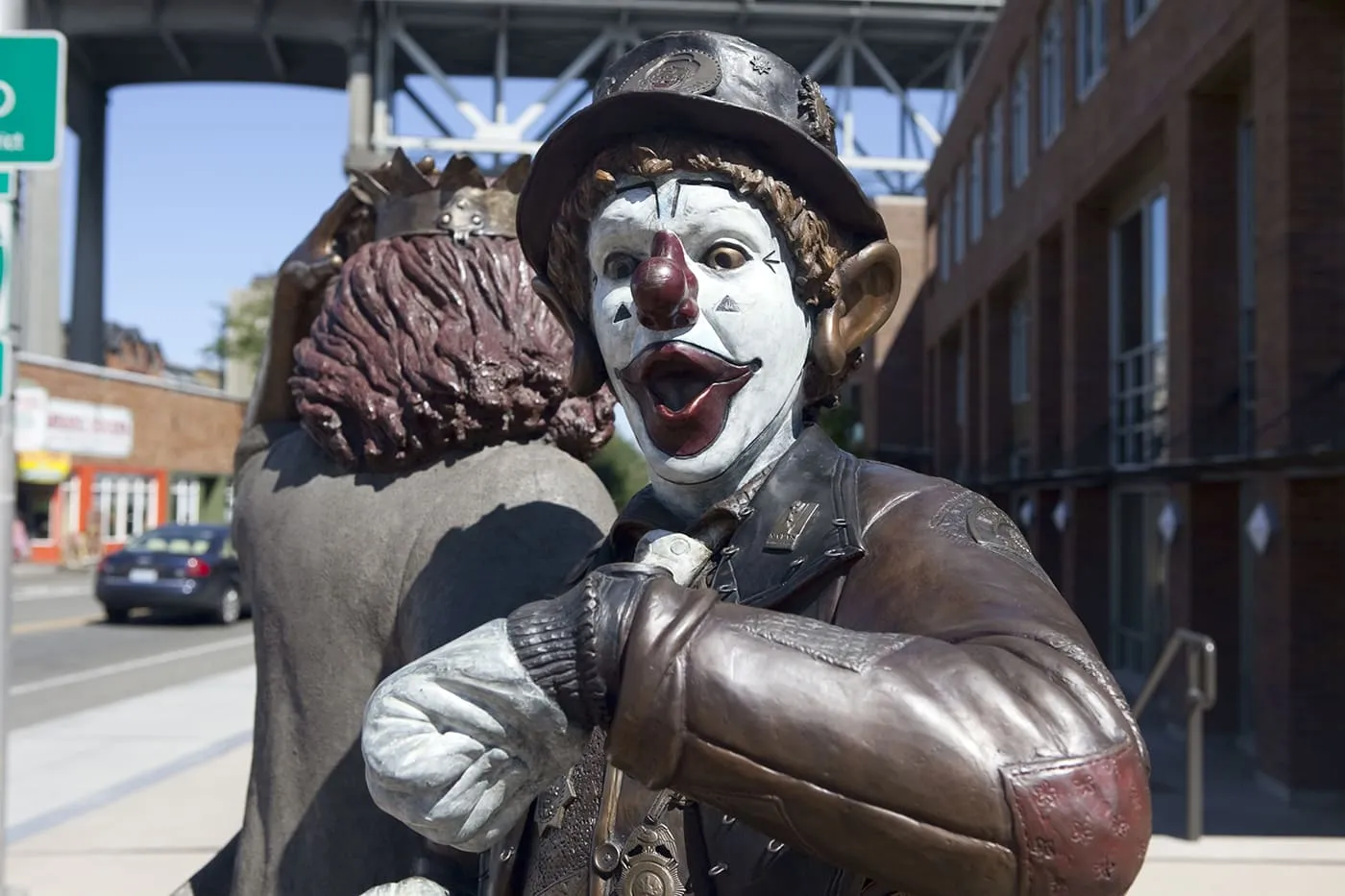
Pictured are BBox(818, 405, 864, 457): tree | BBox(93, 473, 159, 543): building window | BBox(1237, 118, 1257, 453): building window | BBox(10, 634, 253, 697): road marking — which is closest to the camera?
BBox(1237, 118, 1257, 453): building window

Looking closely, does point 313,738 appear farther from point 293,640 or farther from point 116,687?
point 116,687

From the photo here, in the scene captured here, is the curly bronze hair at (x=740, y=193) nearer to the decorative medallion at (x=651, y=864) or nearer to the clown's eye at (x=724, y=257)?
the clown's eye at (x=724, y=257)

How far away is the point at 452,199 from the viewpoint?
90.7 inches

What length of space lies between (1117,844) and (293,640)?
1.57 m

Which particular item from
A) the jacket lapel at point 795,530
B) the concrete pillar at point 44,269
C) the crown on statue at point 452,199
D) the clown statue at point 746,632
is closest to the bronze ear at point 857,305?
the clown statue at point 746,632

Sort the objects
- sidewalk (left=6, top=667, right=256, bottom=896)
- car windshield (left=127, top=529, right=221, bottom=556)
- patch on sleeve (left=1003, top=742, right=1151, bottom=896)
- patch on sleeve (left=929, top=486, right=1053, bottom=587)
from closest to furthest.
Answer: patch on sleeve (left=1003, top=742, right=1151, bottom=896), patch on sleeve (left=929, top=486, right=1053, bottom=587), sidewalk (left=6, top=667, right=256, bottom=896), car windshield (left=127, top=529, right=221, bottom=556)

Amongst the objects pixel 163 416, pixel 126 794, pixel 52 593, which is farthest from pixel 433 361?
pixel 163 416

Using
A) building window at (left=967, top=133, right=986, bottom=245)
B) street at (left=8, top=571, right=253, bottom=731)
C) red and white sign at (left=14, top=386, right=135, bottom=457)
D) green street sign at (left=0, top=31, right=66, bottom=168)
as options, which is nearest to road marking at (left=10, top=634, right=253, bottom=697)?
street at (left=8, top=571, right=253, bottom=731)

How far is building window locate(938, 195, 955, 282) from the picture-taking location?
83.3 ft

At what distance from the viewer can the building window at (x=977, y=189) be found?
21188mm

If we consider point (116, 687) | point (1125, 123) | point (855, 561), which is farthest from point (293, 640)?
point (1125, 123)

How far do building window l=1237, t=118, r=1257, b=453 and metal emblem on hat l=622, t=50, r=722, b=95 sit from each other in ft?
31.6

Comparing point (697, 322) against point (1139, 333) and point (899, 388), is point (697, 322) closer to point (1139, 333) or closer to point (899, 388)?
point (1139, 333)

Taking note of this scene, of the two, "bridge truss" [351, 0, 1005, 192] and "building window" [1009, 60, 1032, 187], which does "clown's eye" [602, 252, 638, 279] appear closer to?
"building window" [1009, 60, 1032, 187]
